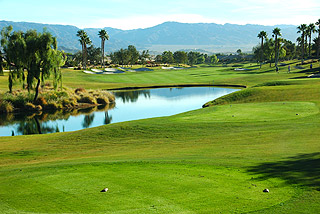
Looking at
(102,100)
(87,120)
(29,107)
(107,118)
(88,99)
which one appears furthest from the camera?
(102,100)

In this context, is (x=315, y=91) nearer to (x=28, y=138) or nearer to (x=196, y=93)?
(x=196, y=93)

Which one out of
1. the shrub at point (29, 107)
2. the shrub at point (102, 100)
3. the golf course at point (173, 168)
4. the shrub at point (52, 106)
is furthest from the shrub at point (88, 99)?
the golf course at point (173, 168)

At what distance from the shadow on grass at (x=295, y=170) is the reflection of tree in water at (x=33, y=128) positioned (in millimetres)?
24684

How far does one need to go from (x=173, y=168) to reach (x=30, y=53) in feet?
114

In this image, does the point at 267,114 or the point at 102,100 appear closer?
A: the point at 267,114

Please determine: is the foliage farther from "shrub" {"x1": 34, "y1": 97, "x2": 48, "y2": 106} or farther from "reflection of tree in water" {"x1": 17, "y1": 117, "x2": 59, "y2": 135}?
"reflection of tree in water" {"x1": 17, "y1": 117, "x2": 59, "y2": 135}

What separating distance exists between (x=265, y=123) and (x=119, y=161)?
478 inches

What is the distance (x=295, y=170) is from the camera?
11.4 meters

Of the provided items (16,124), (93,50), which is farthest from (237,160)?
(93,50)

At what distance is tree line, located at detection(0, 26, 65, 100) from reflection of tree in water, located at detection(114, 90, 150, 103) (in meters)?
13.9

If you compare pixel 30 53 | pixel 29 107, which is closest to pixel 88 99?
pixel 29 107

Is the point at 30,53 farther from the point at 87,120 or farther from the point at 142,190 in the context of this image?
the point at 142,190

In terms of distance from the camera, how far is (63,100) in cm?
4766

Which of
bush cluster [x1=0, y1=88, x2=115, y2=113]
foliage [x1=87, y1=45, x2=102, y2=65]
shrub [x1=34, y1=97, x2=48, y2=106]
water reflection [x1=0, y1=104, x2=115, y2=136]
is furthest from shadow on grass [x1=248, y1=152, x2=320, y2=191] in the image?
foliage [x1=87, y1=45, x2=102, y2=65]
